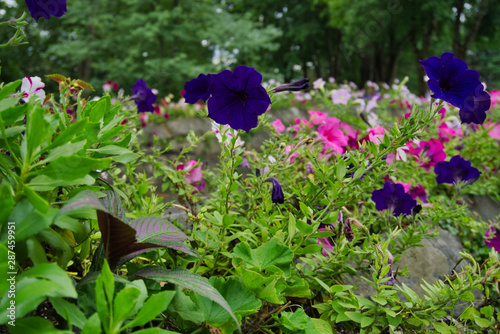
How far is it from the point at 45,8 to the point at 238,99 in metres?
0.57

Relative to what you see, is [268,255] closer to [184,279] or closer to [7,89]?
[184,279]

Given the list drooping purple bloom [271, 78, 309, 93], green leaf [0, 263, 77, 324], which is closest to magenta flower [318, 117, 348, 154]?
drooping purple bloom [271, 78, 309, 93]

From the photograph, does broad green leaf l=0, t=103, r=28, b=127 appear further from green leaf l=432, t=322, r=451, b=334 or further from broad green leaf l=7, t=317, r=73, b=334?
green leaf l=432, t=322, r=451, b=334

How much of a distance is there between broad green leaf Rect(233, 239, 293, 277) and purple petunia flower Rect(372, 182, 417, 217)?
0.56 metres

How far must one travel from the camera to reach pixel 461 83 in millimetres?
1002

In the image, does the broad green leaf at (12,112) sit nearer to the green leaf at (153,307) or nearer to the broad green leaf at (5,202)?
the broad green leaf at (5,202)

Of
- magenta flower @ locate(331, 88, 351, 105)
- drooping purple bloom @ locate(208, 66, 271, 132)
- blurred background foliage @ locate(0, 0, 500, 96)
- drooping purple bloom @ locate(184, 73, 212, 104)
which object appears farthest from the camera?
blurred background foliage @ locate(0, 0, 500, 96)

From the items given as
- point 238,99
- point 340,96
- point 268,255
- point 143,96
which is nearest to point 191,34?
point 340,96

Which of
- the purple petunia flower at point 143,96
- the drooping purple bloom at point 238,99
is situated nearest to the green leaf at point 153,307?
the drooping purple bloom at point 238,99

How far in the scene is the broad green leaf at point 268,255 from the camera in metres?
0.83

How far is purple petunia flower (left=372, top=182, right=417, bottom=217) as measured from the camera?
1229mm

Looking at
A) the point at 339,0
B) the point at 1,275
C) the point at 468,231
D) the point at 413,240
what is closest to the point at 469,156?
the point at 468,231

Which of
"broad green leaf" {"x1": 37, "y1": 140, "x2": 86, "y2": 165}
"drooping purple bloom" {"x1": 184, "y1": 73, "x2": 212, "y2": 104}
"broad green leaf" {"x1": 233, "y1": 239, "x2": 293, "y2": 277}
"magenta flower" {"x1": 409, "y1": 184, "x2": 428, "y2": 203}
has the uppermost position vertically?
"broad green leaf" {"x1": 37, "y1": 140, "x2": 86, "y2": 165}

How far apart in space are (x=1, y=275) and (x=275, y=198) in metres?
0.73
